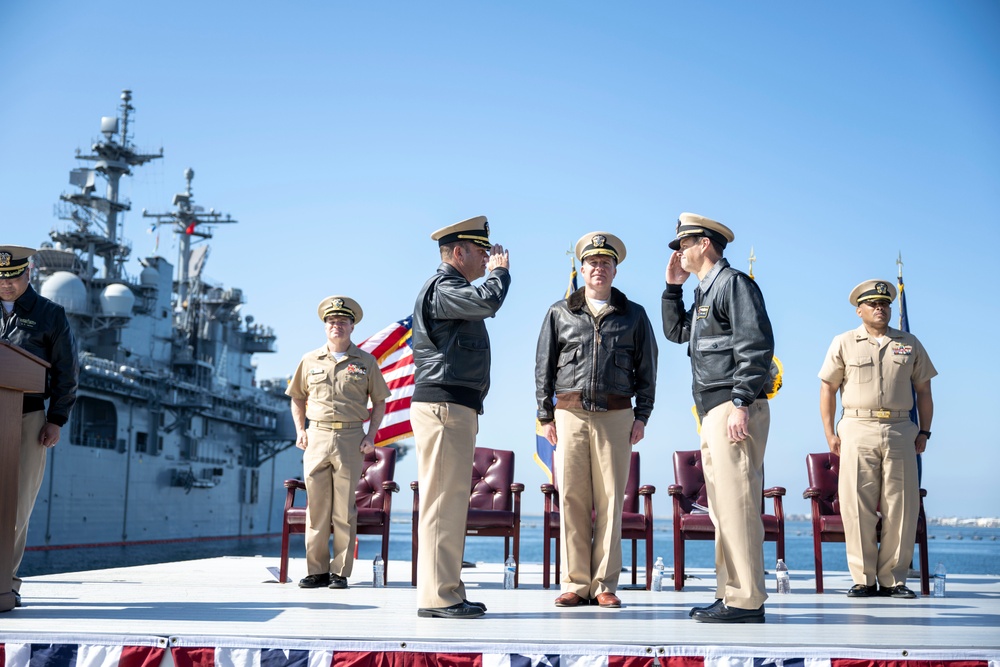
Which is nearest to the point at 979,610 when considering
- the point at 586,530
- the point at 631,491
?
the point at 586,530

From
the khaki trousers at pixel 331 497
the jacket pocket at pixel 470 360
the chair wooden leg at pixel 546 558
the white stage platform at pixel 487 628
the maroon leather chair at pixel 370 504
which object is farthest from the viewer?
the maroon leather chair at pixel 370 504

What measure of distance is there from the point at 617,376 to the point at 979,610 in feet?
7.92

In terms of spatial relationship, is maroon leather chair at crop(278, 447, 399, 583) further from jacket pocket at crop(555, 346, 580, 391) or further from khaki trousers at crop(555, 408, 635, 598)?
jacket pocket at crop(555, 346, 580, 391)

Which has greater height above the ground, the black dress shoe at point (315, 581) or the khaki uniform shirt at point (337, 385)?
the khaki uniform shirt at point (337, 385)

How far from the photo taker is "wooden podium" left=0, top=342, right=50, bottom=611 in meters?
4.07

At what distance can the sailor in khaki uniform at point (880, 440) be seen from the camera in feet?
18.1

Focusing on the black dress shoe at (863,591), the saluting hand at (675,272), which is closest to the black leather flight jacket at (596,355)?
the saluting hand at (675,272)

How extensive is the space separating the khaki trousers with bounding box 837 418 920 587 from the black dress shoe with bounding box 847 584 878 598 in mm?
33

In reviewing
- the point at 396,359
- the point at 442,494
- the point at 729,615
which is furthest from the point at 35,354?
the point at 396,359

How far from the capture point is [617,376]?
4648mm

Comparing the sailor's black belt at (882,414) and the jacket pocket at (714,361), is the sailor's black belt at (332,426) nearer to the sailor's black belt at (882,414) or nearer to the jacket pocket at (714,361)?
the jacket pocket at (714,361)

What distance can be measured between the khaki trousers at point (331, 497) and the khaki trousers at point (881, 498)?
3.34 m

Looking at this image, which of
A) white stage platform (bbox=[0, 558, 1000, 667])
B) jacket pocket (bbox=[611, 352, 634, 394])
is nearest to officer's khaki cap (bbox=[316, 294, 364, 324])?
white stage platform (bbox=[0, 558, 1000, 667])

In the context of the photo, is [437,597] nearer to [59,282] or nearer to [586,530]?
[586,530]
